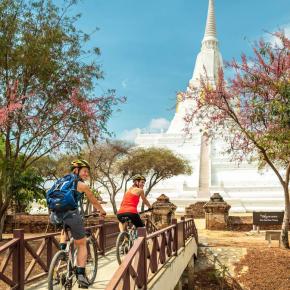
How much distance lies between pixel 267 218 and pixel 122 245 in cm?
1733

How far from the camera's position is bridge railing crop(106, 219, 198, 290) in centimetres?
507

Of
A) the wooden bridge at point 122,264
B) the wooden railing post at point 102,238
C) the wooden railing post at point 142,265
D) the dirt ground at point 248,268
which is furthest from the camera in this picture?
the dirt ground at point 248,268

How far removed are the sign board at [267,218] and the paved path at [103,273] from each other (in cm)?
1444

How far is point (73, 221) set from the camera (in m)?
6.22

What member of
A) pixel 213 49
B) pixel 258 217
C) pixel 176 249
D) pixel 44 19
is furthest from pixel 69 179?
pixel 213 49

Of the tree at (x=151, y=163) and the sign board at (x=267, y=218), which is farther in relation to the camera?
the tree at (x=151, y=163)

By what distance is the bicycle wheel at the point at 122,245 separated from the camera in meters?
8.65

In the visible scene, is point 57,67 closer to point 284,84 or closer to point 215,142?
point 284,84

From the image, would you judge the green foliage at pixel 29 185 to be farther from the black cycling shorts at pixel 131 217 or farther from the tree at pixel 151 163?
the black cycling shorts at pixel 131 217

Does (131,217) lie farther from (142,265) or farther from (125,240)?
(142,265)

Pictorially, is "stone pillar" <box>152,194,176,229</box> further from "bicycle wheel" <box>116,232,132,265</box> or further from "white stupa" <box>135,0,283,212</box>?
"bicycle wheel" <box>116,232,132,265</box>

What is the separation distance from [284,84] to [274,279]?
231 inches

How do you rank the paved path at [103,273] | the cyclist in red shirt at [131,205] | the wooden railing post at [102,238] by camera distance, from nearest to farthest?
the paved path at [103,273]
the cyclist in red shirt at [131,205]
the wooden railing post at [102,238]

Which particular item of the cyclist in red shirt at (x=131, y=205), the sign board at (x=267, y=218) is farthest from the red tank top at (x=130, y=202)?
the sign board at (x=267, y=218)
